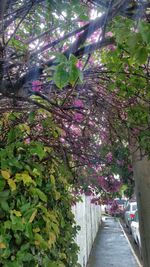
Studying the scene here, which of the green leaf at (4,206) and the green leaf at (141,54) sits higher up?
the green leaf at (141,54)

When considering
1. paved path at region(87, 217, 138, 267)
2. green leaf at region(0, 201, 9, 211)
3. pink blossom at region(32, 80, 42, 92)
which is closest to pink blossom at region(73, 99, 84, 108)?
pink blossom at region(32, 80, 42, 92)

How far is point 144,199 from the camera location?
3.71 m

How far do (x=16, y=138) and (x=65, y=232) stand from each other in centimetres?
148

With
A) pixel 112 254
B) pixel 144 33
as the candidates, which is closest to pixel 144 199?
pixel 144 33

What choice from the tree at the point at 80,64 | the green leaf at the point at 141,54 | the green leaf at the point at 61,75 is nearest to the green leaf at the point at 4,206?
the tree at the point at 80,64

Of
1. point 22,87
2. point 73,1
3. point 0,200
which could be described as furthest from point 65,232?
point 73,1

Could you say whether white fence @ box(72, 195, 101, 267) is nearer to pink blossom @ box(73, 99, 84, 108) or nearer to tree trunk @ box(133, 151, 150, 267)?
tree trunk @ box(133, 151, 150, 267)

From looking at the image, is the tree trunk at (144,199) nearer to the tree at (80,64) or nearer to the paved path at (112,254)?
the tree at (80,64)

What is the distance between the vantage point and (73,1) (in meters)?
1.90

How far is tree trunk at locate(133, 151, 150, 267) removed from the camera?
143 inches

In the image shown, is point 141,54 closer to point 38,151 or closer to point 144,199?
point 38,151

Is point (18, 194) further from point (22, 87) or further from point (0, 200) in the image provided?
point (22, 87)

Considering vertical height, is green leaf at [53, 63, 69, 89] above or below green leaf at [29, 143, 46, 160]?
above

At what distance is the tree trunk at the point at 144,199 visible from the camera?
363 cm
